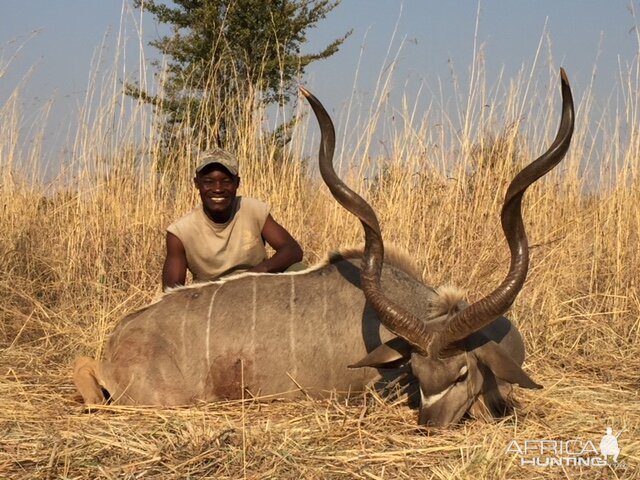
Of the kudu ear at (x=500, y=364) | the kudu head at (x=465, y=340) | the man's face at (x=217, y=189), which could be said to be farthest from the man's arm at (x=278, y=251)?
the kudu ear at (x=500, y=364)

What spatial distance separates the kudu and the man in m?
0.48

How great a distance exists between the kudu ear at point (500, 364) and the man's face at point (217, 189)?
1.67m

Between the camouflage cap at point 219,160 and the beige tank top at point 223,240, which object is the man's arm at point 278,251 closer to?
the beige tank top at point 223,240

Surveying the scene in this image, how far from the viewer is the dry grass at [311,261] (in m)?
2.94

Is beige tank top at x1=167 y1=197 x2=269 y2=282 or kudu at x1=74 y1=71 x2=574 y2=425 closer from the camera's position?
kudu at x1=74 y1=71 x2=574 y2=425

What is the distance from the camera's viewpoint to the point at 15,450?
9.88ft

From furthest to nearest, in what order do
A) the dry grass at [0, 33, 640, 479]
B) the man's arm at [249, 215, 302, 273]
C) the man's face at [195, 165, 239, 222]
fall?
1. the man's face at [195, 165, 239, 222]
2. the man's arm at [249, 215, 302, 273]
3. the dry grass at [0, 33, 640, 479]

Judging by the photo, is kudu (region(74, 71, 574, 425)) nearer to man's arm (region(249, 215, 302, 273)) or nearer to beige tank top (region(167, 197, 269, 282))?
man's arm (region(249, 215, 302, 273))

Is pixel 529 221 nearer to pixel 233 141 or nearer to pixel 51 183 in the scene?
pixel 233 141

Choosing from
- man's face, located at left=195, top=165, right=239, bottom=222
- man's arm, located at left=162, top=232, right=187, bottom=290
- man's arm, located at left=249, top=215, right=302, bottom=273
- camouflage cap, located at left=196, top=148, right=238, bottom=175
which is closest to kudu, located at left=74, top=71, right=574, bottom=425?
man's arm, located at left=249, top=215, right=302, bottom=273

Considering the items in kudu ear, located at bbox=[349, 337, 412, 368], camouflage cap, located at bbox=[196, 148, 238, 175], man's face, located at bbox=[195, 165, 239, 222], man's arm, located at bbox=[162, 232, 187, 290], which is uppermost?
camouflage cap, located at bbox=[196, 148, 238, 175]

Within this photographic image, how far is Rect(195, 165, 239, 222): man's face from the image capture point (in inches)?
176

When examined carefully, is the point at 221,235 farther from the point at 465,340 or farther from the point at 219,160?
the point at 465,340

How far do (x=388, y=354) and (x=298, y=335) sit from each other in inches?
19.8
